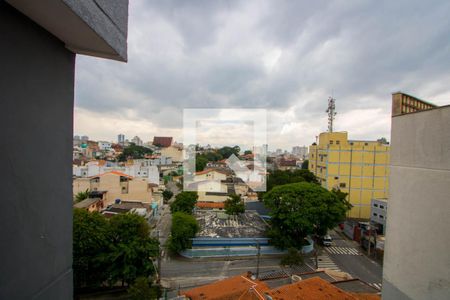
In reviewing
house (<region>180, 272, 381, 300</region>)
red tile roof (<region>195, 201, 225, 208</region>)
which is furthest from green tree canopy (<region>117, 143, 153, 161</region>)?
house (<region>180, 272, 381, 300</region>)

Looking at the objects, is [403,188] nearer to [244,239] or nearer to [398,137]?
[398,137]

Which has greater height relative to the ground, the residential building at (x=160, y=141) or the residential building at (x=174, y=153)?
the residential building at (x=160, y=141)

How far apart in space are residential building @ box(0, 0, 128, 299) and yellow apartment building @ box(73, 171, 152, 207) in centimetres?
1617

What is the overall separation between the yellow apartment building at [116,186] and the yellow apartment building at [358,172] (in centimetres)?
1413

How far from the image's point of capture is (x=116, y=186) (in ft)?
Result: 52.0

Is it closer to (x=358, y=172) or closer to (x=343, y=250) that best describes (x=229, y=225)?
(x=343, y=250)

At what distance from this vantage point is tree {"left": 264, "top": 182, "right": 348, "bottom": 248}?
10570 millimetres

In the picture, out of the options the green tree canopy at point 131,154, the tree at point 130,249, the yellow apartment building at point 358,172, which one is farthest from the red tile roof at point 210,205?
the green tree canopy at point 131,154

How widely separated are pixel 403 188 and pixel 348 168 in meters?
16.5

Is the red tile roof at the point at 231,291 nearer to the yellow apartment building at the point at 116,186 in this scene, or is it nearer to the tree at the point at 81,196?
the yellow apartment building at the point at 116,186

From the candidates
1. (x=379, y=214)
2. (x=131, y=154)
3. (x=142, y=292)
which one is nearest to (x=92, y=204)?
(x=142, y=292)

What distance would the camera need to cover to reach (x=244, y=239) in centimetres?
1093

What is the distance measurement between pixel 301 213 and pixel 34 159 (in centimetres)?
1117

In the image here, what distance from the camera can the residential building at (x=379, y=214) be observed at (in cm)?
1289
